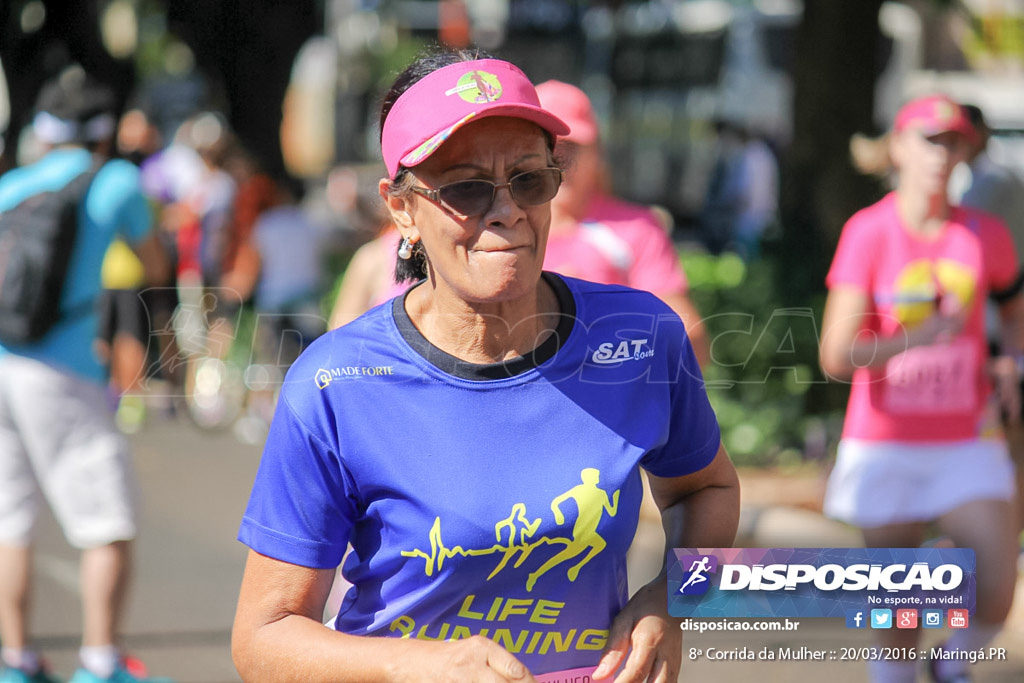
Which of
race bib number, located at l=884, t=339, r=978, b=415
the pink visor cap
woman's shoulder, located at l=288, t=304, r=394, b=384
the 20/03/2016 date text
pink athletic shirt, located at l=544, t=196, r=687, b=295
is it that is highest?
the pink visor cap

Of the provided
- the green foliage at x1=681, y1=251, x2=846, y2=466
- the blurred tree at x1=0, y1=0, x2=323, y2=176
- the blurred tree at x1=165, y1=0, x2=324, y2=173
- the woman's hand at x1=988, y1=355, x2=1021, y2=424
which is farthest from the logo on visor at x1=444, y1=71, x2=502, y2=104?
the blurred tree at x1=165, y1=0, x2=324, y2=173

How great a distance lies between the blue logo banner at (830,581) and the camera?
2.74 meters

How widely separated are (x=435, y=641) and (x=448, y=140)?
2.80 feet

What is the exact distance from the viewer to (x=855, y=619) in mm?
3137

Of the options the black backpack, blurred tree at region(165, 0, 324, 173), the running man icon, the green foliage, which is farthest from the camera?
blurred tree at region(165, 0, 324, 173)

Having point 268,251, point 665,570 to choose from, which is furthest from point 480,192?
point 268,251

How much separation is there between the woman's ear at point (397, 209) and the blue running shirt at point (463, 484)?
0.19 metres

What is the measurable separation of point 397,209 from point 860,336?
7.62 feet

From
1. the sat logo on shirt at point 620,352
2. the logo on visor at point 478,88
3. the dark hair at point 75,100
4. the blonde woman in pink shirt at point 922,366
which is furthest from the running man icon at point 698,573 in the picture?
the dark hair at point 75,100

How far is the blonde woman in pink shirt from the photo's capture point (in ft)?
14.4

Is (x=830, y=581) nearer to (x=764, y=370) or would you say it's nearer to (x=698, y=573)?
(x=698, y=573)

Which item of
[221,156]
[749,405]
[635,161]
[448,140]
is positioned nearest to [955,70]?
→ [635,161]

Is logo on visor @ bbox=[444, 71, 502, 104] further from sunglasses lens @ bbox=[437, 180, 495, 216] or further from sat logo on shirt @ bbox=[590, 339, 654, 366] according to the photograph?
sat logo on shirt @ bbox=[590, 339, 654, 366]

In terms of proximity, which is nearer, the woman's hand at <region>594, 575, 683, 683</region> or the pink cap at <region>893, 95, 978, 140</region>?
the woman's hand at <region>594, 575, 683, 683</region>
